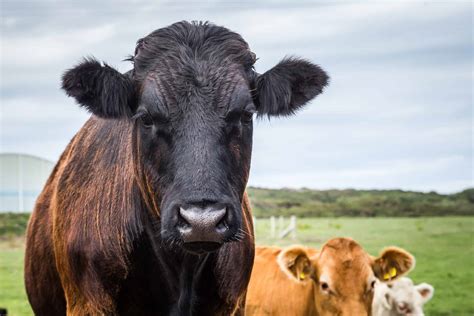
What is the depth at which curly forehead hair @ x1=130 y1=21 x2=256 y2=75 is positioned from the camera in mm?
4844

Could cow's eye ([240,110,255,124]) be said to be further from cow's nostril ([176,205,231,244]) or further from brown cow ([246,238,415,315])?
brown cow ([246,238,415,315])

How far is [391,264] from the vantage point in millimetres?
9008

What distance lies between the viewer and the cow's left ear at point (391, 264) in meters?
8.87

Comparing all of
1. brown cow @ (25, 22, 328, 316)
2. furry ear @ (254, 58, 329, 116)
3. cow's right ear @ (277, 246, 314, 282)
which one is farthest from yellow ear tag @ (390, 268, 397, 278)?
furry ear @ (254, 58, 329, 116)

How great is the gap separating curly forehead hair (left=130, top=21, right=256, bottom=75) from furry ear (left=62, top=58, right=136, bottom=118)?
0.14 meters

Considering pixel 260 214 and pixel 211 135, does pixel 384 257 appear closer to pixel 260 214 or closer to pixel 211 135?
pixel 211 135

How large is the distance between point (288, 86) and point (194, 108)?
81 cm

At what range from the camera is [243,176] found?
4676 millimetres

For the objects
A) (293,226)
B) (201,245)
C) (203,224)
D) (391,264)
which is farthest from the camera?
(293,226)

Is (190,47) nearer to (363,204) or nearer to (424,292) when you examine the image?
(424,292)

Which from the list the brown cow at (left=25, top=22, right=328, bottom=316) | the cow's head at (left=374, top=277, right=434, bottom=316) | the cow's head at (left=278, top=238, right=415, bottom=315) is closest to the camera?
the brown cow at (left=25, top=22, right=328, bottom=316)

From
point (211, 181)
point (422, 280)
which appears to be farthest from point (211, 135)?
point (422, 280)

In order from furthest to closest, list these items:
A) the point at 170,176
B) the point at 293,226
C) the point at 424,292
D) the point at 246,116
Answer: the point at 293,226 < the point at 424,292 < the point at 246,116 < the point at 170,176

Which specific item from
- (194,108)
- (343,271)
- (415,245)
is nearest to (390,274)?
(343,271)
